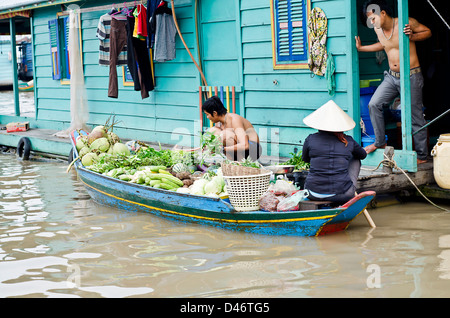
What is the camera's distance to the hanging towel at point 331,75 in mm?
8781

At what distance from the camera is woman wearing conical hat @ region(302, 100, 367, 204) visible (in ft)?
22.1

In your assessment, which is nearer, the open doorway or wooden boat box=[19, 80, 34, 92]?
the open doorway

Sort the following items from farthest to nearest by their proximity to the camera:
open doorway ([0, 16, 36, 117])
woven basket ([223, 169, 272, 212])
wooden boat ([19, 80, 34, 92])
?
1. wooden boat ([19, 80, 34, 92])
2. open doorway ([0, 16, 36, 117])
3. woven basket ([223, 169, 272, 212])

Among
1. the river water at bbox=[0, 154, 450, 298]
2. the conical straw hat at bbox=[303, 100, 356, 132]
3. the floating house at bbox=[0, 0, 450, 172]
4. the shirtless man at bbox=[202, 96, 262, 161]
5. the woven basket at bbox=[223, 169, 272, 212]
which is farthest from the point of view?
the floating house at bbox=[0, 0, 450, 172]

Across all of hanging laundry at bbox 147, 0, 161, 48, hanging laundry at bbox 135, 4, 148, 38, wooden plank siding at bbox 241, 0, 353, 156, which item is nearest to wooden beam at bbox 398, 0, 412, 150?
wooden plank siding at bbox 241, 0, 353, 156

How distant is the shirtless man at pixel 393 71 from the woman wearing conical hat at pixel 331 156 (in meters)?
1.52

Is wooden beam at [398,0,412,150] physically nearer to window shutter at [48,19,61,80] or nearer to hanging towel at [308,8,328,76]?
hanging towel at [308,8,328,76]

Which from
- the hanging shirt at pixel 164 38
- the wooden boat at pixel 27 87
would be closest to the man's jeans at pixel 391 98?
the hanging shirt at pixel 164 38

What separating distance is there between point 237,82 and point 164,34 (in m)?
1.67

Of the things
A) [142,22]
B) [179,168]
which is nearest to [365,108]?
[179,168]

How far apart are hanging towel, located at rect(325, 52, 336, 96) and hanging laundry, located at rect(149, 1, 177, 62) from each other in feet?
11.1

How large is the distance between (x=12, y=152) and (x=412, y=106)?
1100 centimetres
